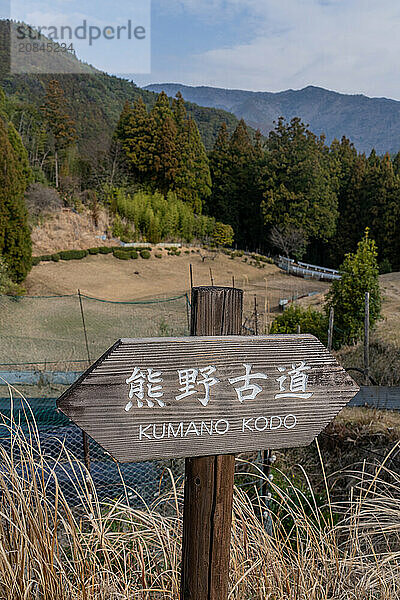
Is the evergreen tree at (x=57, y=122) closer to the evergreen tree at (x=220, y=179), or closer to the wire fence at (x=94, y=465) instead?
the evergreen tree at (x=220, y=179)

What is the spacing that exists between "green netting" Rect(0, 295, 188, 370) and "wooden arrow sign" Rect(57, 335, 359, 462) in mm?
5569

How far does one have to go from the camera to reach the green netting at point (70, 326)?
706cm

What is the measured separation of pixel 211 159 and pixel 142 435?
79.0 feet

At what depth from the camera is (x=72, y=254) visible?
15.0 metres

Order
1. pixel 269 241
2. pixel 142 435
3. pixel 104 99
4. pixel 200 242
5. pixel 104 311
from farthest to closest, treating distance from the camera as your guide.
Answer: pixel 104 99 → pixel 269 241 → pixel 200 242 → pixel 104 311 → pixel 142 435

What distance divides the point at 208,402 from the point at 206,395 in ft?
0.05

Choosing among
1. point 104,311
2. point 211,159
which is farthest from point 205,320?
point 211,159

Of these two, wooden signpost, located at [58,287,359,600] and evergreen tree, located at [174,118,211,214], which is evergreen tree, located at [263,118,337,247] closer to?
evergreen tree, located at [174,118,211,214]

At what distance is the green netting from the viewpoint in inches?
278

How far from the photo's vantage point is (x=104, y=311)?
9969 mm

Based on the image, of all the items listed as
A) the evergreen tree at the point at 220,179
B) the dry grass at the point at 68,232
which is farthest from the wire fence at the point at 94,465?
the evergreen tree at the point at 220,179

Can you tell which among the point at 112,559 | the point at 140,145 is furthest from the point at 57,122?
the point at 112,559

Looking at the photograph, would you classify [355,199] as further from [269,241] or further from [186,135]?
[186,135]

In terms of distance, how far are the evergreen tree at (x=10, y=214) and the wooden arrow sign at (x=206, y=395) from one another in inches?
417
